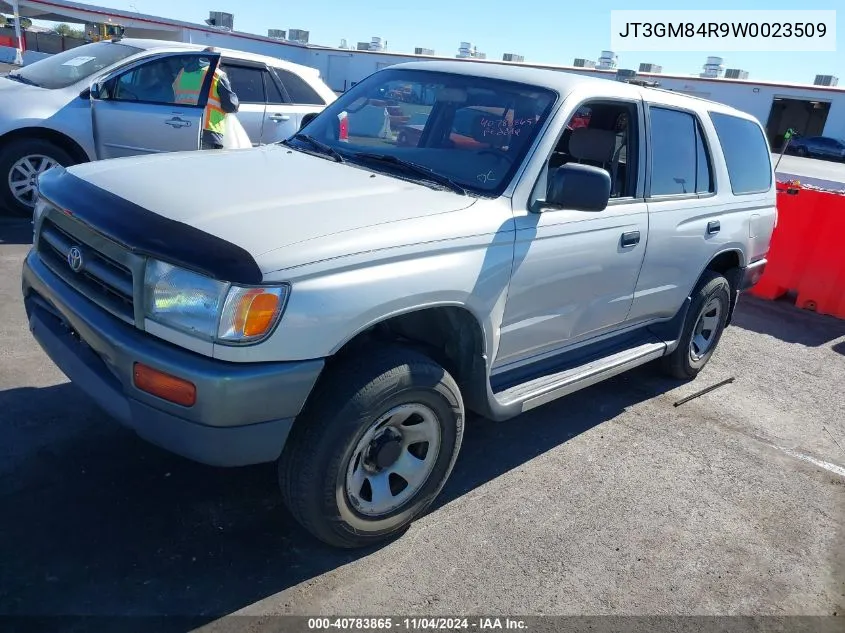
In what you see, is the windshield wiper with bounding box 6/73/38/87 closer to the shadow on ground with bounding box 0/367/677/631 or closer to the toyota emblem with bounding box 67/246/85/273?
the shadow on ground with bounding box 0/367/677/631

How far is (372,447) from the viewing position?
2951 millimetres

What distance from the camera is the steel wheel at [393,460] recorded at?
2891mm

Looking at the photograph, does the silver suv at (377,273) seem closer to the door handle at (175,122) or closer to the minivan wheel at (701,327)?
the minivan wheel at (701,327)

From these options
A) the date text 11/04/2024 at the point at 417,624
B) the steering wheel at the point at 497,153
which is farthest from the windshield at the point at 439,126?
the date text 11/04/2024 at the point at 417,624

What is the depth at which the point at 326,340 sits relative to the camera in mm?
2523

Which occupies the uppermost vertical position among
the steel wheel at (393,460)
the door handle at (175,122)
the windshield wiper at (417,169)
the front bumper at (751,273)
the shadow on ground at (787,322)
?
the windshield wiper at (417,169)

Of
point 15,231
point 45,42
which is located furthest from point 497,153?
point 45,42

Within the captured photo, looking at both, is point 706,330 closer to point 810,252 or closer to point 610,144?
point 610,144

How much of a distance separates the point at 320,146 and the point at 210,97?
156 inches

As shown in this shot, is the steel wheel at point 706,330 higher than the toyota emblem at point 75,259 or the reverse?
the reverse

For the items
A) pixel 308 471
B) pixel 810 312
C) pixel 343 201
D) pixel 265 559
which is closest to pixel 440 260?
pixel 343 201

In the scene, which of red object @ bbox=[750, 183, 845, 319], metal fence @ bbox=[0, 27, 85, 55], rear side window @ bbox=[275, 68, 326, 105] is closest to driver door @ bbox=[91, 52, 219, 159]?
rear side window @ bbox=[275, 68, 326, 105]

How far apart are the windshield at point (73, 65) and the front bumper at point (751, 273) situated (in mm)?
6284

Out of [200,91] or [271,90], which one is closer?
[200,91]
